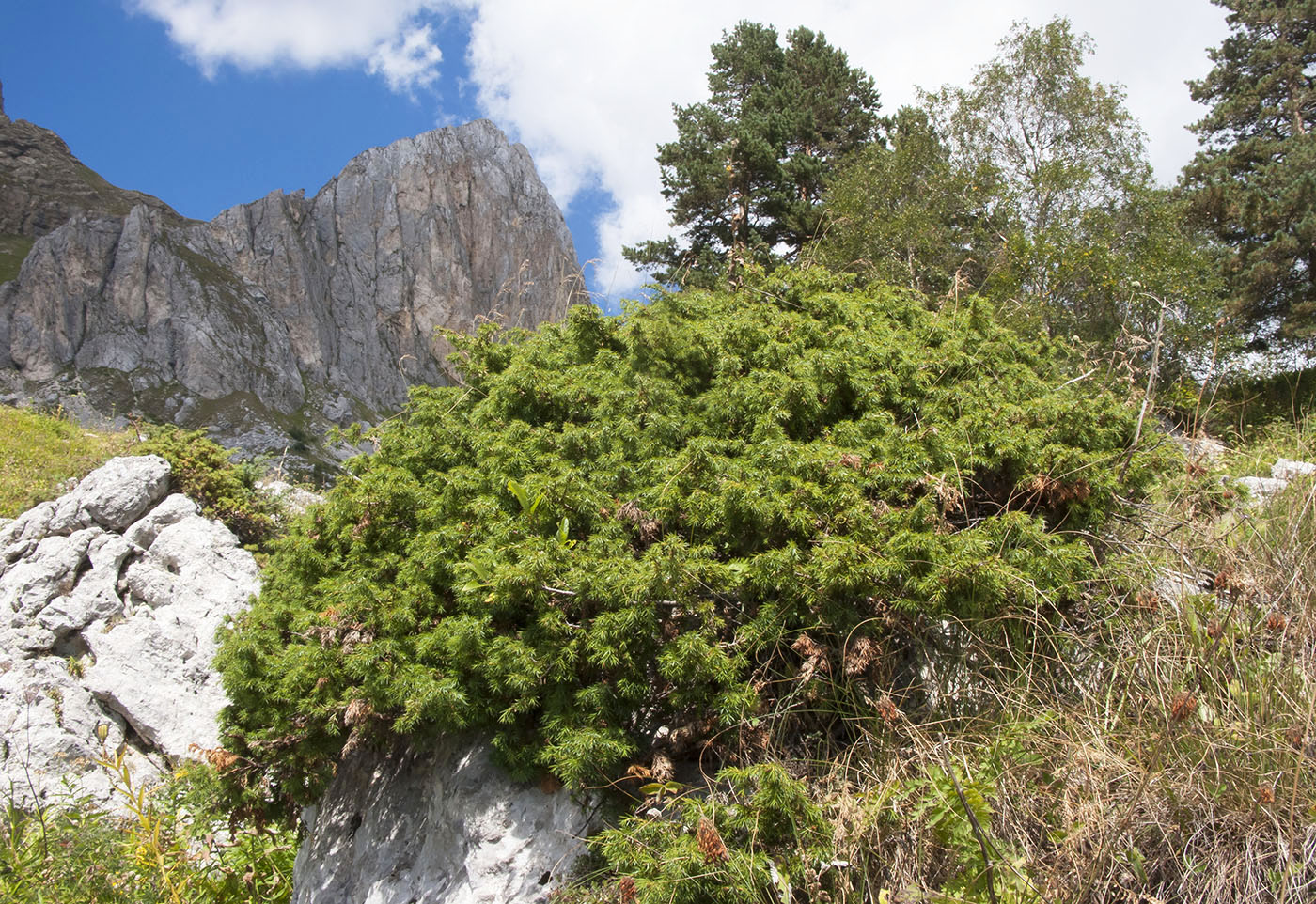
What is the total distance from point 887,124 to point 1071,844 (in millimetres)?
24232

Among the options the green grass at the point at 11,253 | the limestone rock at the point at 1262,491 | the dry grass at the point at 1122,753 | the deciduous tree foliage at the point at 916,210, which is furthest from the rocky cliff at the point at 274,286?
the dry grass at the point at 1122,753

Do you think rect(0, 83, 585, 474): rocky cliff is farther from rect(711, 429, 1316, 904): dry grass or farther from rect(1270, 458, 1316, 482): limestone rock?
rect(711, 429, 1316, 904): dry grass

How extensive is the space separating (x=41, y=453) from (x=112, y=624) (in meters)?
4.38

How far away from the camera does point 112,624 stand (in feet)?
28.0

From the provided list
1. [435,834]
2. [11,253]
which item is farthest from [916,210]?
[11,253]

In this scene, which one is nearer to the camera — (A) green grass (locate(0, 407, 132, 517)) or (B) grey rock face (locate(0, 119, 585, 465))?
(A) green grass (locate(0, 407, 132, 517))

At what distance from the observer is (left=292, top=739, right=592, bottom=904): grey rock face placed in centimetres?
393

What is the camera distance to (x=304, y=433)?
219 feet

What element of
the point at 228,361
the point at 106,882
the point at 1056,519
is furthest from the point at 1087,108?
the point at 228,361

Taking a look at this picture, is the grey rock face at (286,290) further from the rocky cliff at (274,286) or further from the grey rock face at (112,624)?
the grey rock face at (112,624)

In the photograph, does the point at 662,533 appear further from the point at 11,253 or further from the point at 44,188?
the point at 44,188

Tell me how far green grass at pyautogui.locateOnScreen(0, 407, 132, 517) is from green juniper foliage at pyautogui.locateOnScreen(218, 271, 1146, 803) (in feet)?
23.9

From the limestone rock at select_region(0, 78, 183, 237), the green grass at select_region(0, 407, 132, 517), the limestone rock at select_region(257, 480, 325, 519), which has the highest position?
the limestone rock at select_region(0, 78, 183, 237)

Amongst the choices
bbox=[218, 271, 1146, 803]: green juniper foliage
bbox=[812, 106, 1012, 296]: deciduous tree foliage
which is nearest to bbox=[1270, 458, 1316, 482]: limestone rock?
bbox=[218, 271, 1146, 803]: green juniper foliage
